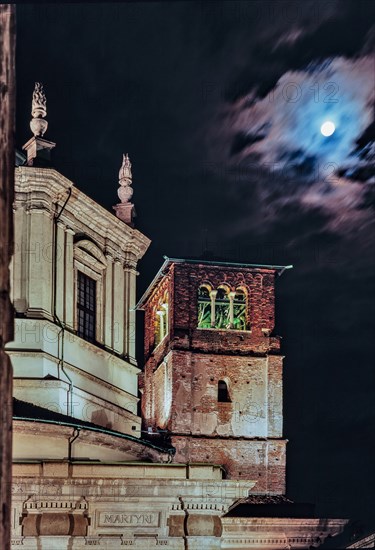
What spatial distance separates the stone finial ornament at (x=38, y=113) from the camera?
21.4 metres

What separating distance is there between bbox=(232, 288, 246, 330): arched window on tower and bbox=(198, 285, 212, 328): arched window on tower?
0.83m

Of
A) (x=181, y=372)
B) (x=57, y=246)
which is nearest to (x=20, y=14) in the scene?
(x=57, y=246)

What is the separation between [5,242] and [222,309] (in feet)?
130

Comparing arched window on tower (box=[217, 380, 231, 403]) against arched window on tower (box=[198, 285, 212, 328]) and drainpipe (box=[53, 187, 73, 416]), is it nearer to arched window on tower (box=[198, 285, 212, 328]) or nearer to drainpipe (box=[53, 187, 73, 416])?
arched window on tower (box=[198, 285, 212, 328])

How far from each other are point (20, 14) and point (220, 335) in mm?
27837

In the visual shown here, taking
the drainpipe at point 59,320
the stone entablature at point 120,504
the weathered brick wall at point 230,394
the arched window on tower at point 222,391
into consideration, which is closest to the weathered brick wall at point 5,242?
the stone entablature at point 120,504

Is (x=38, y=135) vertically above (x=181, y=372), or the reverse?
(x=38, y=135)

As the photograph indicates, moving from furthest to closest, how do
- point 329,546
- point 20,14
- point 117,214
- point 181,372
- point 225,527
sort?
point 181,372, point 329,546, point 225,527, point 117,214, point 20,14

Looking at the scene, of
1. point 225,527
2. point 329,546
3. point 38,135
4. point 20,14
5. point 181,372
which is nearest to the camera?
point 20,14

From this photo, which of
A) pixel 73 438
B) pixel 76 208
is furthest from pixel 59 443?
pixel 76 208

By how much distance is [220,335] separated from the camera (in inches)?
1634

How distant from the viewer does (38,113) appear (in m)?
21.7

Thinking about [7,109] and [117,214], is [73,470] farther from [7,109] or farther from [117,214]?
[7,109]

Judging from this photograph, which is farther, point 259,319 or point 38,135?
point 259,319
